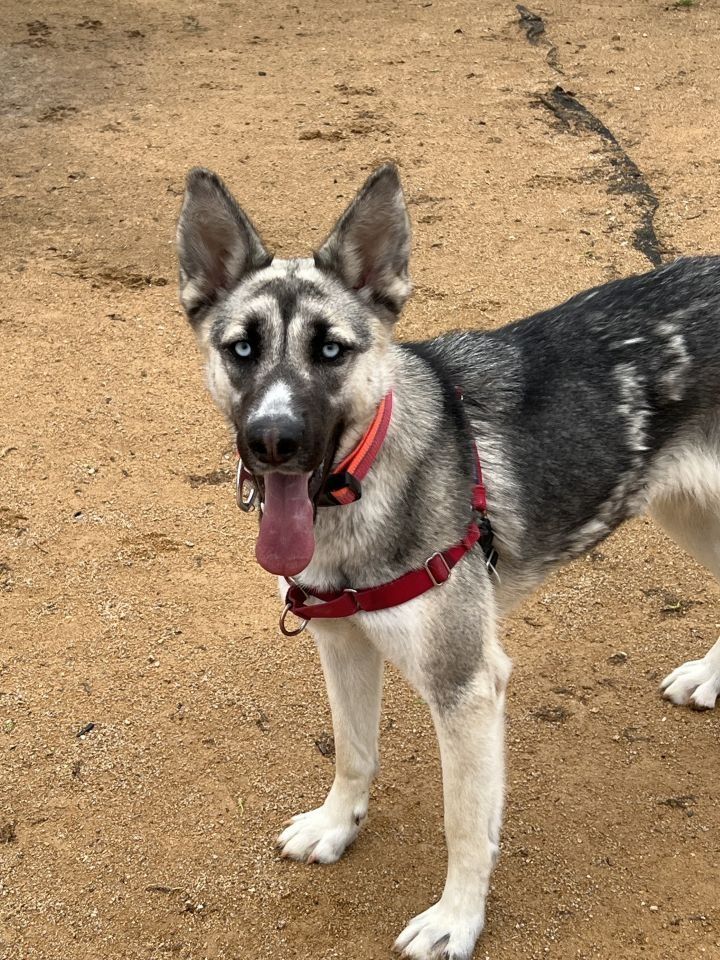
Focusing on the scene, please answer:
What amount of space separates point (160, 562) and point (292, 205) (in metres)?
3.71

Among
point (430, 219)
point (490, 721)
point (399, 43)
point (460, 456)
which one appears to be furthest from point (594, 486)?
point (399, 43)

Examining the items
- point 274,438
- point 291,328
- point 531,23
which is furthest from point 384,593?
point 531,23

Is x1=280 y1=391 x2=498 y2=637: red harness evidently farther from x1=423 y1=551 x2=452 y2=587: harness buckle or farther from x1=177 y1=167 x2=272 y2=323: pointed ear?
x1=177 y1=167 x2=272 y2=323: pointed ear

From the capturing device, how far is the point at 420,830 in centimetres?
356

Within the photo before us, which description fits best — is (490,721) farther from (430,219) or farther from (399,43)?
(399,43)

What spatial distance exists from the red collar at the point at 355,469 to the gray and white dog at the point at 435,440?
0.04 m

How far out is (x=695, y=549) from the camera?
12.7ft

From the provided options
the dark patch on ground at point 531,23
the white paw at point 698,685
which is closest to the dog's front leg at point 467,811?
the white paw at point 698,685

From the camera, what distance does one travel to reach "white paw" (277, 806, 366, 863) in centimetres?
343

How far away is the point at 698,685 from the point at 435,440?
1.74 metres

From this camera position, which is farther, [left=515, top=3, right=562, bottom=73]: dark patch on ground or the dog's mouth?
[left=515, top=3, right=562, bottom=73]: dark patch on ground

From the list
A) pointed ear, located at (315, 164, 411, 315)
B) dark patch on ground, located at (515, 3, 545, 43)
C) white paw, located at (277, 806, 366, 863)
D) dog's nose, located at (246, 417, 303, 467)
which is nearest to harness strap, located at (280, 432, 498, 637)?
dog's nose, located at (246, 417, 303, 467)

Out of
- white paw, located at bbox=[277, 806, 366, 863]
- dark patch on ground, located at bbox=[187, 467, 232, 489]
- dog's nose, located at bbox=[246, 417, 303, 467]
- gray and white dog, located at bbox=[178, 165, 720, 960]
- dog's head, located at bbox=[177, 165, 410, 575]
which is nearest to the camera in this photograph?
dog's nose, located at bbox=[246, 417, 303, 467]

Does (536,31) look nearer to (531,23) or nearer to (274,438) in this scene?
(531,23)
